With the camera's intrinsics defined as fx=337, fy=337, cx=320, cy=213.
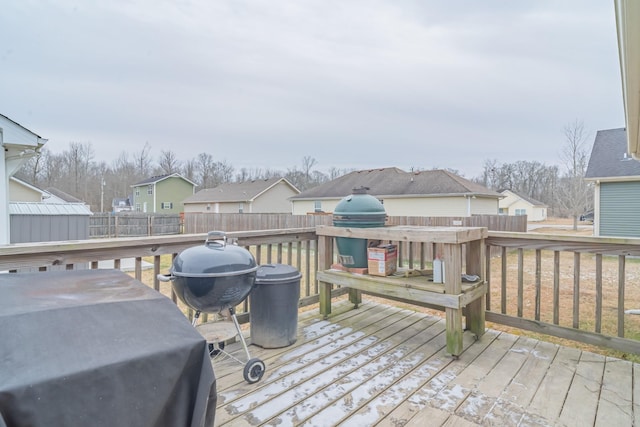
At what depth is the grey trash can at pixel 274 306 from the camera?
293cm

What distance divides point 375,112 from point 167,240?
12528mm

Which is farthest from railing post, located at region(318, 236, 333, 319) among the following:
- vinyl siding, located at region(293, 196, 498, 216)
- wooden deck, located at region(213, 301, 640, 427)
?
vinyl siding, located at region(293, 196, 498, 216)

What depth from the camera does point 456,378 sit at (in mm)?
2488

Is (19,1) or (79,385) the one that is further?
(19,1)

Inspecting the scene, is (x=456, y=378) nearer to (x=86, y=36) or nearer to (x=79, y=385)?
A: (x=79, y=385)

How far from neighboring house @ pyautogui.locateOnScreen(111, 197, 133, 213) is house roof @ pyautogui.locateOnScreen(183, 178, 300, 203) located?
40.9 ft

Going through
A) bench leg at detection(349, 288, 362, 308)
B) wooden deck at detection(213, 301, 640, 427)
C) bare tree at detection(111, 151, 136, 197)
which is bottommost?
wooden deck at detection(213, 301, 640, 427)

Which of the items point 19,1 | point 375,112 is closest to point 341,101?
point 375,112

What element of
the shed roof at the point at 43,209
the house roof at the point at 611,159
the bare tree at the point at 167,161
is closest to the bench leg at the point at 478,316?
the shed roof at the point at 43,209

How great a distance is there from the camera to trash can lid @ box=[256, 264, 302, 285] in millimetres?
2924

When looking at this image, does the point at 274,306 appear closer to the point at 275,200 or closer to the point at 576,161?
the point at 576,161

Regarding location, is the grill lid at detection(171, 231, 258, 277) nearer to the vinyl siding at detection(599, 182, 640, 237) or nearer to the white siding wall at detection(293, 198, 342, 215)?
the vinyl siding at detection(599, 182, 640, 237)

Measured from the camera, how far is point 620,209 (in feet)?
40.3

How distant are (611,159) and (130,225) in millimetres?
23604
